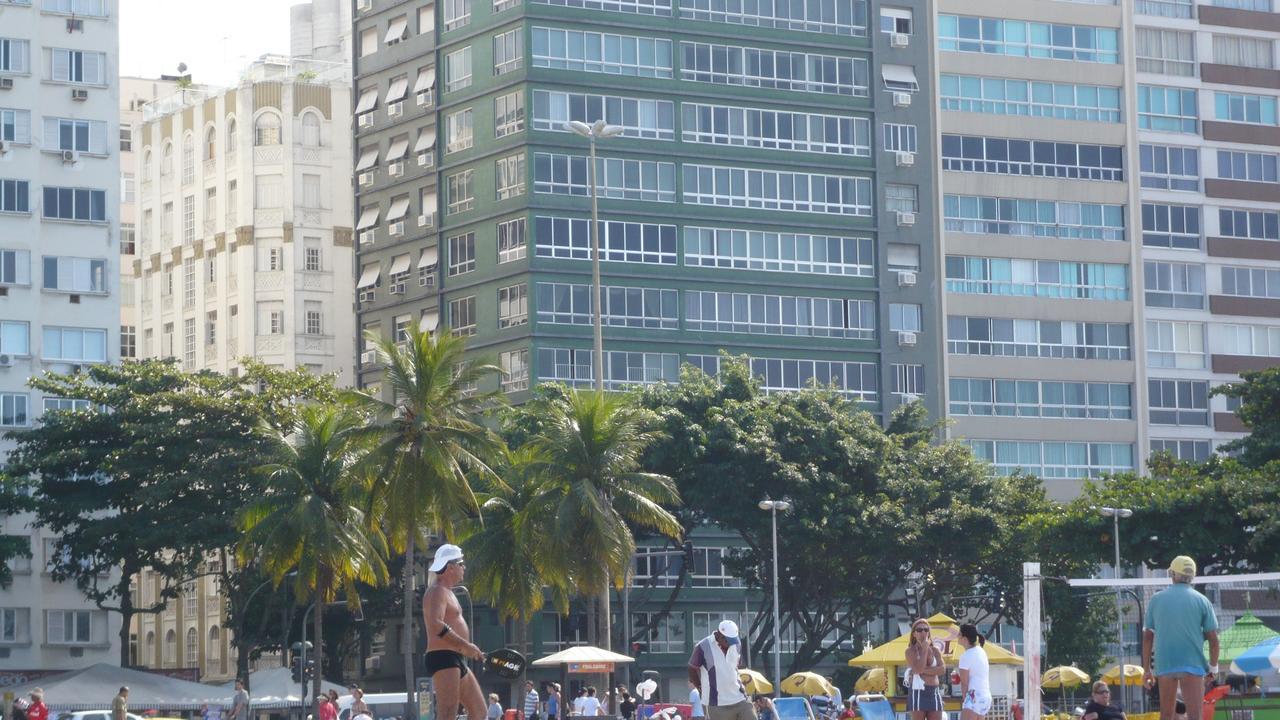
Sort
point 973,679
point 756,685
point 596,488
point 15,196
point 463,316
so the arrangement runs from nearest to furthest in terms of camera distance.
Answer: point 973,679 → point 596,488 → point 756,685 → point 15,196 → point 463,316

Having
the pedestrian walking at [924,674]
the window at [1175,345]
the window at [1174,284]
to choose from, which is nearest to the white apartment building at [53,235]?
the window at [1175,345]

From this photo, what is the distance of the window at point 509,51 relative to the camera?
8725cm

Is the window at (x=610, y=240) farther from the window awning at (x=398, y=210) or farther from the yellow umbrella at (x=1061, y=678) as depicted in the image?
the yellow umbrella at (x=1061, y=678)

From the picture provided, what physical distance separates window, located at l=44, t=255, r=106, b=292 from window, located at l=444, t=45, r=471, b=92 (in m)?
16.7

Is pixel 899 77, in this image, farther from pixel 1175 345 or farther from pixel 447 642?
pixel 447 642

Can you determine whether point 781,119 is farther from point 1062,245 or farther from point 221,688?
point 221,688

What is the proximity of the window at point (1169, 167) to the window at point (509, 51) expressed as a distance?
2884 centimetres

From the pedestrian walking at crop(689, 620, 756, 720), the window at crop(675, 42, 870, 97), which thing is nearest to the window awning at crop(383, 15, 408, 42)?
the window at crop(675, 42, 870, 97)

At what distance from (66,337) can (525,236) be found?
18.3 meters

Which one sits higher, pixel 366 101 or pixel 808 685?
pixel 366 101

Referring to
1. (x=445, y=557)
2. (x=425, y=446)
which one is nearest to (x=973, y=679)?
(x=445, y=557)

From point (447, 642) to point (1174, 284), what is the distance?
269 feet

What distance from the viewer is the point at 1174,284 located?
9656 cm

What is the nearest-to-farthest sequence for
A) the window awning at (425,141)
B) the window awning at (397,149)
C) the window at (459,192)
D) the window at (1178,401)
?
the window at (459,192)
the window awning at (425,141)
the window awning at (397,149)
the window at (1178,401)
